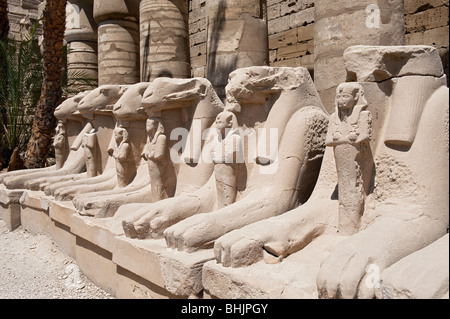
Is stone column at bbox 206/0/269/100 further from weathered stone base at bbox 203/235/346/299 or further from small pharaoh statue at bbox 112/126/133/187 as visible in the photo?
weathered stone base at bbox 203/235/346/299

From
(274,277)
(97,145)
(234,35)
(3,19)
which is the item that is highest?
(3,19)

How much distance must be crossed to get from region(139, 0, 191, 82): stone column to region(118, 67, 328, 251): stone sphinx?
528 centimetres

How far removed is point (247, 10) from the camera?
5980 mm

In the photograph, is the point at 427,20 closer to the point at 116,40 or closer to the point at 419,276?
the point at 116,40

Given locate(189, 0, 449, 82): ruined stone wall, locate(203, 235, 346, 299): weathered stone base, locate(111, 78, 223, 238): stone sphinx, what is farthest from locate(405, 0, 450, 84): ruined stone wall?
locate(203, 235, 346, 299): weathered stone base

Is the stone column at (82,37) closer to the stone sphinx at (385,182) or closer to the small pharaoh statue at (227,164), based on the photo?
the small pharaoh statue at (227,164)

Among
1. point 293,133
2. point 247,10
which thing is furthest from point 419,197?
point 247,10

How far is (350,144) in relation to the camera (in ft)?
7.72

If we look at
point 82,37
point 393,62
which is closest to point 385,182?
point 393,62

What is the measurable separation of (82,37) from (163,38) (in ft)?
15.2

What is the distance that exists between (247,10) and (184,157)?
3100 mm

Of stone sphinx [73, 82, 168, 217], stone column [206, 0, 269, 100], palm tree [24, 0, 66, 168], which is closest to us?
stone sphinx [73, 82, 168, 217]

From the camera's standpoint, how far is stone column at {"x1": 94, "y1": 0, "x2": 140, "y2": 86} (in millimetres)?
9766

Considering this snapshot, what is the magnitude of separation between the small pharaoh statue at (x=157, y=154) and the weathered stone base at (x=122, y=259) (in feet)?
1.65
